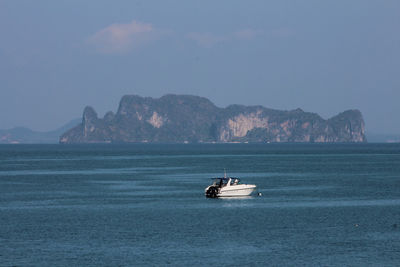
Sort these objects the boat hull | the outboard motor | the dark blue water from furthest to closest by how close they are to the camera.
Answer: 1. the boat hull
2. the outboard motor
3. the dark blue water

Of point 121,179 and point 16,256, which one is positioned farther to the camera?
point 121,179

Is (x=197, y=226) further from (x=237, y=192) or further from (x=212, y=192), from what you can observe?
Result: (x=237, y=192)

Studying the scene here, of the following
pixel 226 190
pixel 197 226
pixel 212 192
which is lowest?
pixel 197 226

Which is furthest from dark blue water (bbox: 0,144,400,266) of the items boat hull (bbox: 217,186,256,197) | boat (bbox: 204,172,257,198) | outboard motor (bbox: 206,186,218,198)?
boat hull (bbox: 217,186,256,197)

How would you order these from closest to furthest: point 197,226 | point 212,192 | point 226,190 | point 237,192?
point 197,226, point 212,192, point 226,190, point 237,192

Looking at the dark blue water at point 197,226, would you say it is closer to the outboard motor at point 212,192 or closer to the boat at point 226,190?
the outboard motor at point 212,192

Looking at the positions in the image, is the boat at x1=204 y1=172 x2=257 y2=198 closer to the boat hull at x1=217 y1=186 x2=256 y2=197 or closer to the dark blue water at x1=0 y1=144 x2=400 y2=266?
the boat hull at x1=217 y1=186 x2=256 y2=197

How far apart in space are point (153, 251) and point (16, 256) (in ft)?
34.7

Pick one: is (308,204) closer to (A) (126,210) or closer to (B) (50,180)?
(A) (126,210)

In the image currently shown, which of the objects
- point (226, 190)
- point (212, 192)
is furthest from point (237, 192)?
point (212, 192)

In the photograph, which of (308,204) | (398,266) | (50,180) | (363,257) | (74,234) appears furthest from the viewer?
(50,180)

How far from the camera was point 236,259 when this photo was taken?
52.1m

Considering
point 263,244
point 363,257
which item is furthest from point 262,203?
point 363,257

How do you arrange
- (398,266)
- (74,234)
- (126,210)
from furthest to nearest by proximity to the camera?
(126,210)
(74,234)
(398,266)
